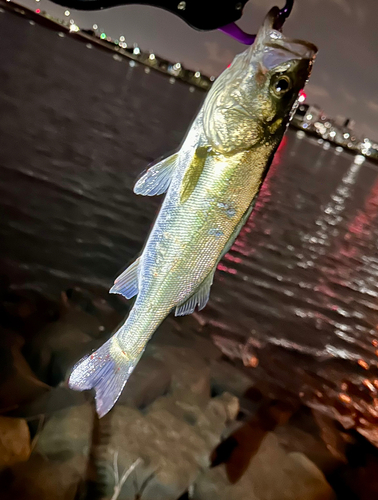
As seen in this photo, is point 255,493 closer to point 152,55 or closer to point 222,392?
point 222,392

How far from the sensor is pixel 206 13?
2.54 m

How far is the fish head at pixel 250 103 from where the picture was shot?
6.74 ft

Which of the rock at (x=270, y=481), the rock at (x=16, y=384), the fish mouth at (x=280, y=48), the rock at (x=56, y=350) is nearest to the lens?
the fish mouth at (x=280, y=48)

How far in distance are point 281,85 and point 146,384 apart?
3904 millimetres

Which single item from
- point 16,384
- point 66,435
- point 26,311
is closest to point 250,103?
point 66,435

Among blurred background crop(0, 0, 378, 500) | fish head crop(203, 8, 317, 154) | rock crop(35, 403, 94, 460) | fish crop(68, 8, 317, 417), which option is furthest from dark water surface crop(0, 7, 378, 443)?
fish head crop(203, 8, 317, 154)

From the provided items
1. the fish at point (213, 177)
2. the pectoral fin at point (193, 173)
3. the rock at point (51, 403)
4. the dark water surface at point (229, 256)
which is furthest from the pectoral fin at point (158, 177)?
the dark water surface at point (229, 256)

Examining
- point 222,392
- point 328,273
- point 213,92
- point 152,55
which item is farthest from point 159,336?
point 152,55

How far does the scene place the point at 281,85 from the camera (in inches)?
81.6

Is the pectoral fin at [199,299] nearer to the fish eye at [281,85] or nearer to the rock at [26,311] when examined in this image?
the fish eye at [281,85]

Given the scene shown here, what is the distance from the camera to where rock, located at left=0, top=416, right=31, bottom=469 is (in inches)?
137

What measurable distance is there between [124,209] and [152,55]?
5623 inches

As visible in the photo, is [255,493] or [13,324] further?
[13,324]

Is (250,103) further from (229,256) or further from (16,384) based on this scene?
(229,256)
